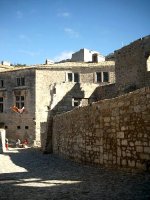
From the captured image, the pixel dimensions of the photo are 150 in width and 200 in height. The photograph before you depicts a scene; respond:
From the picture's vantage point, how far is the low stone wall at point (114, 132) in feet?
24.9

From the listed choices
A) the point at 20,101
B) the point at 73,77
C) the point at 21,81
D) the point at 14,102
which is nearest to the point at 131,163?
the point at 73,77

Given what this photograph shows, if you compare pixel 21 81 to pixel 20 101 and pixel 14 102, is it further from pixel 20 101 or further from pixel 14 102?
pixel 14 102

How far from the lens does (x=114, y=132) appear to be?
9094 millimetres

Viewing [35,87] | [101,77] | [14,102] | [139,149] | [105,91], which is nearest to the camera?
[139,149]

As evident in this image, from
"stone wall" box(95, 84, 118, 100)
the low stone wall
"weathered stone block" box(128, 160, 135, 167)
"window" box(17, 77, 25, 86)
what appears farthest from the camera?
"window" box(17, 77, 25, 86)

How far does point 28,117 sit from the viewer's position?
36.0 meters

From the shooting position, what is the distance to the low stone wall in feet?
24.9

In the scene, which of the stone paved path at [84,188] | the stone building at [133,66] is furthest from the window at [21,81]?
the stone paved path at [84,188]

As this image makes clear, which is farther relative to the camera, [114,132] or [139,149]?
[114,132]

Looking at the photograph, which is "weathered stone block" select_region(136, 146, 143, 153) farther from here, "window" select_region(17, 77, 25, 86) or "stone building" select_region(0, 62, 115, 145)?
"window" select_region(17, 77, 25, 86)

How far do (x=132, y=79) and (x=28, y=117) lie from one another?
1993cm

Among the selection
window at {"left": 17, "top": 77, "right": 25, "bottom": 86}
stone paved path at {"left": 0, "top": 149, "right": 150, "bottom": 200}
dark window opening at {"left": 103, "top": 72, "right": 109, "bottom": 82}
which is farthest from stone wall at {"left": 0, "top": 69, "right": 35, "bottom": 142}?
stone paved path at {"left": 0, "top": 149, "right": 150, "bottom": 200}

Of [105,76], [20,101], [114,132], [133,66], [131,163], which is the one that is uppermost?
[105,76]

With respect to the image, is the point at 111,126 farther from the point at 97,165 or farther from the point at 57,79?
the point at 57,79
